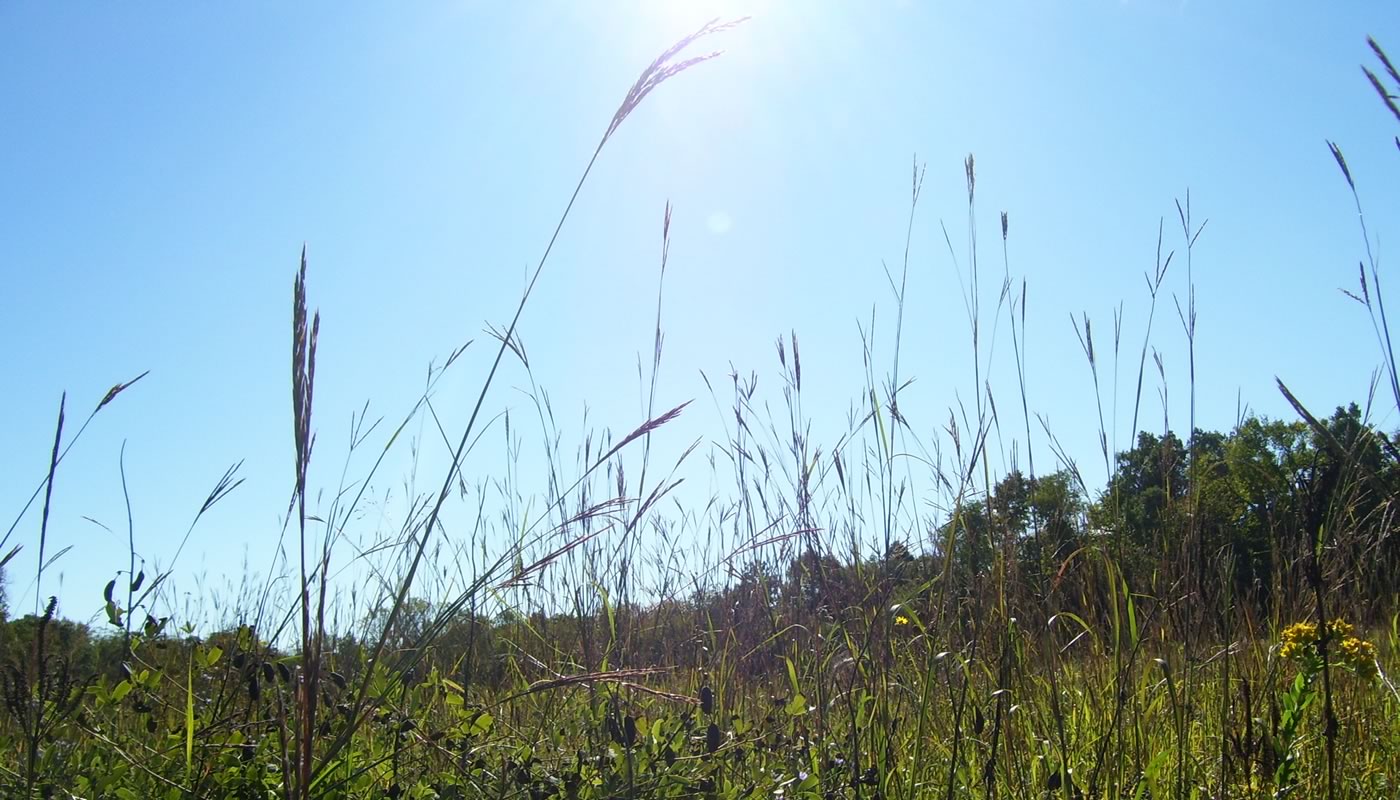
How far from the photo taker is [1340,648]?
2281 mm

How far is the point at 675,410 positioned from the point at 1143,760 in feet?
4.45

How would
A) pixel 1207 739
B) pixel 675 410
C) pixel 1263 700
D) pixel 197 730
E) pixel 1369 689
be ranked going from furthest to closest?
pixel 1369 689 < pixel 1263 700 < pixel 1207 739 < pixel 197 730 < pixel 675 410

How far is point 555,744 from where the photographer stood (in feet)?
5.56

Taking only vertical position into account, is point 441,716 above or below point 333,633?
below

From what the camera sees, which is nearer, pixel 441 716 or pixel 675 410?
pixel 675 410

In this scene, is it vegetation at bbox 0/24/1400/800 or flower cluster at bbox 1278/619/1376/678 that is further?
flower cluster at bbox 1278/619/1376/678

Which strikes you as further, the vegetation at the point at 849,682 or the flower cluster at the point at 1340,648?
the flower cluster at the point at 1340,648

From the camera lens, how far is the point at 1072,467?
174 centimetres

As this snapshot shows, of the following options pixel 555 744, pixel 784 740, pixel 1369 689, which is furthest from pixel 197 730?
pixel 1369 689

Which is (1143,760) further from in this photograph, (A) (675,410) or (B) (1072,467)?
(A) (675,410)

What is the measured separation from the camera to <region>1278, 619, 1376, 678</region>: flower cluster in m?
2.18

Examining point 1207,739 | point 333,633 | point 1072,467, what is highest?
point 1072,467

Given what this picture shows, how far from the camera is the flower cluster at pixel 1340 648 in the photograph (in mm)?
2176

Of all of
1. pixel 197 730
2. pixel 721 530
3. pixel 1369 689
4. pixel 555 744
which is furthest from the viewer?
pixel 721 530
